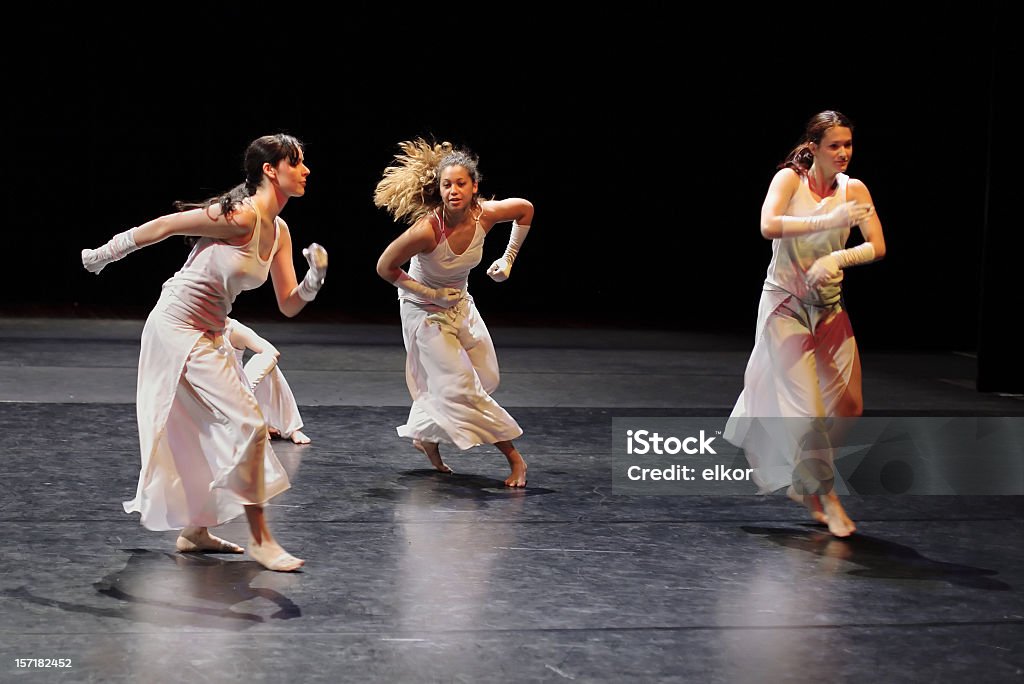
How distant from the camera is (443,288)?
18.2 feet

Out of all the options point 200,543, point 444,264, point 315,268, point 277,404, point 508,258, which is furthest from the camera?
point 277,404

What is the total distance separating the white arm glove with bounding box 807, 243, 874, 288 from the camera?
14.6 ft

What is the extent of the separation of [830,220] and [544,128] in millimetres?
8051

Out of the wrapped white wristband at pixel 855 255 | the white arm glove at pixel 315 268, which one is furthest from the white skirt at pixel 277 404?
the wrapped white wristband at pixel 855 255

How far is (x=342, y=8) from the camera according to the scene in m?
11.7

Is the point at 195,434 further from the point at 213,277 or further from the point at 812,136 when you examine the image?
the point at 812,136

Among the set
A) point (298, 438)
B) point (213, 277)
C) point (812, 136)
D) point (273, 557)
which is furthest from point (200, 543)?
point (812, 136)

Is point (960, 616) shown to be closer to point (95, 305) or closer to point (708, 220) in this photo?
point (708, 220)

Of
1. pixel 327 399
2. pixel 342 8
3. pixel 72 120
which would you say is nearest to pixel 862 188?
pixel 327 399

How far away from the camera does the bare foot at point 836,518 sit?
474 cm

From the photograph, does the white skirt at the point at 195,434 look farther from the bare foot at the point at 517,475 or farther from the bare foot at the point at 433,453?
the bare foot at the point at 433,453

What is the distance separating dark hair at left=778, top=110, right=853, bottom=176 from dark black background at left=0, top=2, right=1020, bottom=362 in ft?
23.7

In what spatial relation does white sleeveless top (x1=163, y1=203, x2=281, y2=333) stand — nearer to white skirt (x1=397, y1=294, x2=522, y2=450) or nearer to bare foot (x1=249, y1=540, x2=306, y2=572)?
bare foot (x1=249, y1=540, x2=306, y2=572)

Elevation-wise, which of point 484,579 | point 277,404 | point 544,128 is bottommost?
point 484,579
